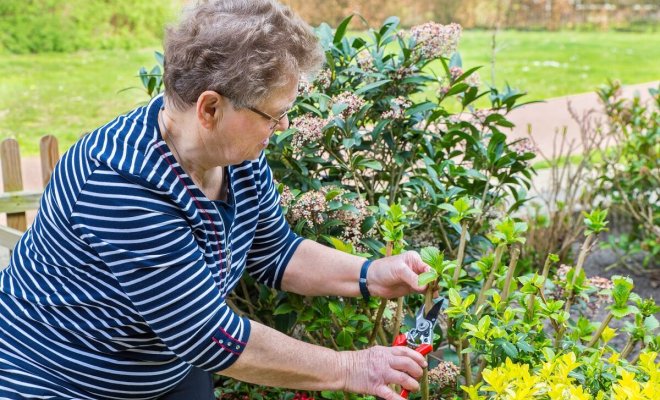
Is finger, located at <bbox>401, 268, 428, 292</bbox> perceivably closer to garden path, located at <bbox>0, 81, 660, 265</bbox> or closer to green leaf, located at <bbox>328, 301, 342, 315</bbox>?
green leaf, located at <bbox>328, 301, 342, 315</bbox>

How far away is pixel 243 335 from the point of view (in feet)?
6.27

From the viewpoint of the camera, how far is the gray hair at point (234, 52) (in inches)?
71.7

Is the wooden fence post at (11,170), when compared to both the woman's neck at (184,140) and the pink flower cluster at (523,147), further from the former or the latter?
the pink flower cluster at (523,147)

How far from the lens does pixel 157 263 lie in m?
1.84

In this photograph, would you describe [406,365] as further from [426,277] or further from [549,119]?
[549,119]

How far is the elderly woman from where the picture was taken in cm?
183

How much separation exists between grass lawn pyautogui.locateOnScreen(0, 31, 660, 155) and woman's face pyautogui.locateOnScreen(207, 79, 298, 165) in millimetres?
6341

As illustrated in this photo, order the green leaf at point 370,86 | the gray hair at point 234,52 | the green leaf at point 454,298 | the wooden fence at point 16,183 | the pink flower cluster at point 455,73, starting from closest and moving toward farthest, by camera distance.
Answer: the gray hair at point 234,52, the green leaf at point 454,298, the green leaf at point 370,86, the pink flower cluster at point 455,73, the wooden fence at point 16,183

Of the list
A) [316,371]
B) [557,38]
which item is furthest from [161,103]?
[557,38]

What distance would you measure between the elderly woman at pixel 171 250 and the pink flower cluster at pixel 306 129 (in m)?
0.38

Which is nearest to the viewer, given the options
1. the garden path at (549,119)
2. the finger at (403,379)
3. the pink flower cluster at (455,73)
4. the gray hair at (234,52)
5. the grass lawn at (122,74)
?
the gray hair at (234,52)

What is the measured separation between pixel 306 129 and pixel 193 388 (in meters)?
0.84

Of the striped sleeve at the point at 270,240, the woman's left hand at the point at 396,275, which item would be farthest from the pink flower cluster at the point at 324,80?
the woman's left hand at the point at 396,275

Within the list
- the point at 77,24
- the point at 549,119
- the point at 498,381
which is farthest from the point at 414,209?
the point at 77,24
